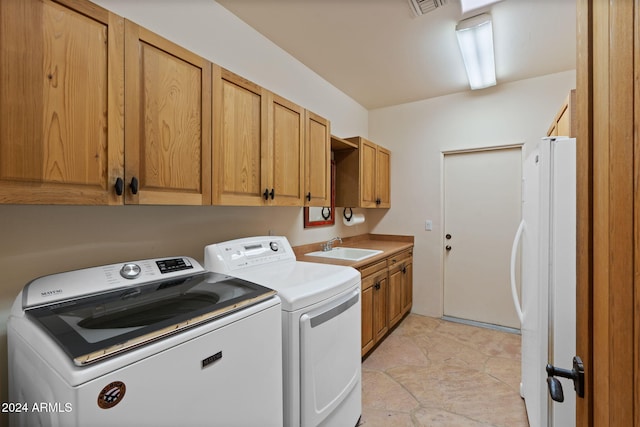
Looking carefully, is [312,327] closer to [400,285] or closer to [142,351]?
[142,351]

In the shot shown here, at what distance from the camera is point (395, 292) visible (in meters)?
3.12

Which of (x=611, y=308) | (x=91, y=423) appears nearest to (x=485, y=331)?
(x=611, y=308)

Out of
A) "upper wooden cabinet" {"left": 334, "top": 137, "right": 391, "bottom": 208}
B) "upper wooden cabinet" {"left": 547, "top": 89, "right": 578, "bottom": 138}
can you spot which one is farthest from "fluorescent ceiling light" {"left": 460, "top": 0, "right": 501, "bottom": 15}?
"upper wooden cabinet" {"left": 334, "top": 137, "right": 391, "bottom": 208}

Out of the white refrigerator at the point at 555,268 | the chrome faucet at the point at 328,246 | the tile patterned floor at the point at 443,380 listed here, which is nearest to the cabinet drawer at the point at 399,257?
the chrome faucet at the point at 328,246

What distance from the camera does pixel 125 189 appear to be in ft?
3.81

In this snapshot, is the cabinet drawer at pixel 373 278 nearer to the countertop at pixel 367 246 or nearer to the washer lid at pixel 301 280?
the countertop at pixel 367 246

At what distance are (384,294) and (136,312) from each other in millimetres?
2292

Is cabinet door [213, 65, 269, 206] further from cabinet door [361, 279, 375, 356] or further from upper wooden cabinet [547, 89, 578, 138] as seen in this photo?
upper wooden cabinet [547, 89, 578, 138]

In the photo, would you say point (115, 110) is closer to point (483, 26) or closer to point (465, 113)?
point (483, 26)

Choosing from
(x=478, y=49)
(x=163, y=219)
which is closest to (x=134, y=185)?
(x=163, y=219)

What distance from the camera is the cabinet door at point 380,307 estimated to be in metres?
2.64

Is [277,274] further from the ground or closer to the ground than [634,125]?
closer to the ground

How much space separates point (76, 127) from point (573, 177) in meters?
1.97

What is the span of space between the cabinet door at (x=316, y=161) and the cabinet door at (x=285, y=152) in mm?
86
